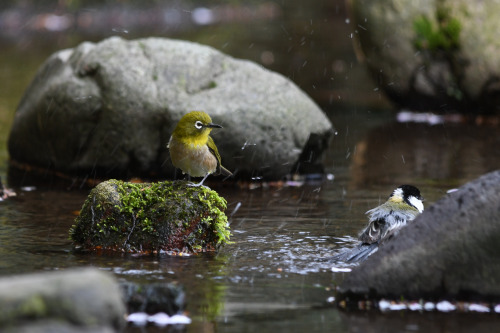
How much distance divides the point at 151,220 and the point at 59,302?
314 centimetres

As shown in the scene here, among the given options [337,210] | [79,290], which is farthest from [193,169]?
[79,290]

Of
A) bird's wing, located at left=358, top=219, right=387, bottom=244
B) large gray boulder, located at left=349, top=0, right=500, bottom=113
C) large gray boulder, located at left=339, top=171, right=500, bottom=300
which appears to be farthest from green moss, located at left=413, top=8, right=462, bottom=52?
large gray boulder, located at left=339, top=171, right=500, bottom=300

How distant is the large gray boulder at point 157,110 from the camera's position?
10.5 m

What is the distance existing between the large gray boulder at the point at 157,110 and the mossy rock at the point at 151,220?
3026 mm

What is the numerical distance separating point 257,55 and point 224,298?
17.3m

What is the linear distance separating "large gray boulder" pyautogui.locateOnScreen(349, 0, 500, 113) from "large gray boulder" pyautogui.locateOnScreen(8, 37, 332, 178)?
4.90m

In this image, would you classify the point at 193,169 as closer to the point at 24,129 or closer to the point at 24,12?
the point at 24,129

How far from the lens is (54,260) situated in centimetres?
713

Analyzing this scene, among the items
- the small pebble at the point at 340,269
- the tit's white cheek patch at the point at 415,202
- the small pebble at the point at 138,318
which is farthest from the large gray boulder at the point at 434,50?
the small pebble at the point at 138,318

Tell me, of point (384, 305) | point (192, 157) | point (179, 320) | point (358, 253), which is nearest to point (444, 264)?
point (384, 305)

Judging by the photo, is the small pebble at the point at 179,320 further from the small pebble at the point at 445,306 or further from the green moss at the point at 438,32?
the green moss at the point at 438,32

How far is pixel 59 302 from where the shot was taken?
14.1ft

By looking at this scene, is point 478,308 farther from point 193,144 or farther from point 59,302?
point 59,302

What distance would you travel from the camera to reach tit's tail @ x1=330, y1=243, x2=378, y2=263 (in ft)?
23.2
